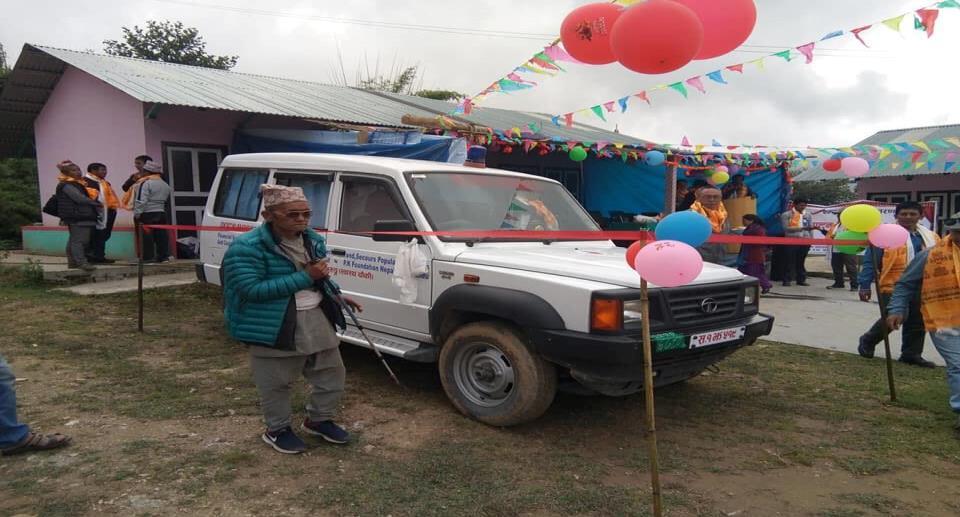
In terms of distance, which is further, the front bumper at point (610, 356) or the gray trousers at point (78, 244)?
the gray trousers at point (78, 244)

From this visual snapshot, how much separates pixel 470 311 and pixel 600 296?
920mm

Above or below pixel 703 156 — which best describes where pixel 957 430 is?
below

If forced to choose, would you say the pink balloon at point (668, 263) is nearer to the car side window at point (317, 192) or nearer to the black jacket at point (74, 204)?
the car side window at point (317, 192)

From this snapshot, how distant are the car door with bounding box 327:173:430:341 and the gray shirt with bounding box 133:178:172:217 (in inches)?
198

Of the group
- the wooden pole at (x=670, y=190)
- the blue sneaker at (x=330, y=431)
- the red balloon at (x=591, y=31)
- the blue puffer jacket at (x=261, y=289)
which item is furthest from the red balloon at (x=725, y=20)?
the wooden pole at (x=670, y=190)

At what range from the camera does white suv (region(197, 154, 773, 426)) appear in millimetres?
3617

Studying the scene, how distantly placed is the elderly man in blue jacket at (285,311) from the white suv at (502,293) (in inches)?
30.6

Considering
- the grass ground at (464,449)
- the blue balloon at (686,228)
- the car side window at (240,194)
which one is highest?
the car side window at (240,194)

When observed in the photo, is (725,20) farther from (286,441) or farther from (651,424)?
(286,441)

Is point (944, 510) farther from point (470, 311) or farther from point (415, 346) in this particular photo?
point (415, 346)

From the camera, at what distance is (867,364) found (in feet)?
19.3

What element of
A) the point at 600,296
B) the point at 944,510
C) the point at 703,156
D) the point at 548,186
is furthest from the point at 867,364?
the point at 703,156

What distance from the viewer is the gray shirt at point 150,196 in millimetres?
8781

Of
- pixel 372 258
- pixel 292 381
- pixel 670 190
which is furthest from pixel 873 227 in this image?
pixel 670 190
